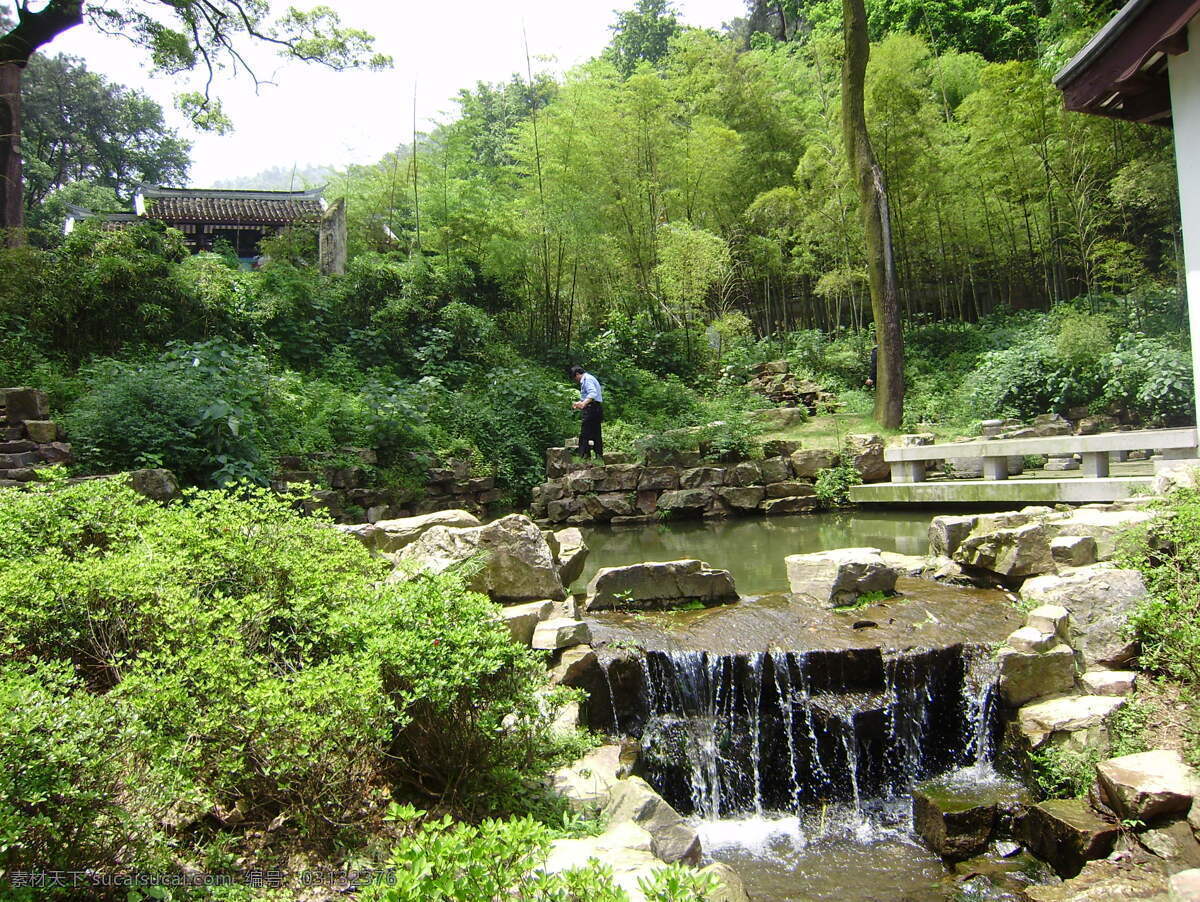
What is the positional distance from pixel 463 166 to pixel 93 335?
26.9 ft

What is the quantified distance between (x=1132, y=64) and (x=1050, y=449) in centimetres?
385

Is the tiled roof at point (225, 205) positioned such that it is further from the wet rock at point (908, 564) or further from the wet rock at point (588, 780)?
the wet rock at point (588, 780)

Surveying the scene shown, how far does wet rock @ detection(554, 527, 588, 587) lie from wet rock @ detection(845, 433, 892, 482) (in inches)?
225

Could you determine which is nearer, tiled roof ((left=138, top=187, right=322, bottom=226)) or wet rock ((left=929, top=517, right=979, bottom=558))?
wet rock ((left=929, top=517, right=979, bottom=558))

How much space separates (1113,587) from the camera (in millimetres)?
4484

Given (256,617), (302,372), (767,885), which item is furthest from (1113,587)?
(302,372)

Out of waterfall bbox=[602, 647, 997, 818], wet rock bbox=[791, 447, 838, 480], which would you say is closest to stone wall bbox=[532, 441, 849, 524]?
wet rock bbox=[791, 447, 838, 480]

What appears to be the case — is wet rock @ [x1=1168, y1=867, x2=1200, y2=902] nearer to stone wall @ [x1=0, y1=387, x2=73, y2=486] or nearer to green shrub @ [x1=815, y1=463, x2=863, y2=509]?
stone wall @ [x1=0, y1=387, x2=73, y2=486]

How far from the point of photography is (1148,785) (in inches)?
128

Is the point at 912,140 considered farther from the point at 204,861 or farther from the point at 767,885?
the point at 204,861

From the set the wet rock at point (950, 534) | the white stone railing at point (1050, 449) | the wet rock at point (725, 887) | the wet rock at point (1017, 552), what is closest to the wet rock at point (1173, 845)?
the wet rock at point (725, 887)

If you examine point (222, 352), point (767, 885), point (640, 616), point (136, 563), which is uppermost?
point (222, 352)

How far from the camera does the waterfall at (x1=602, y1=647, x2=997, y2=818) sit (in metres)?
4.43

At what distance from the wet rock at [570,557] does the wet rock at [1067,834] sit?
356 cm
